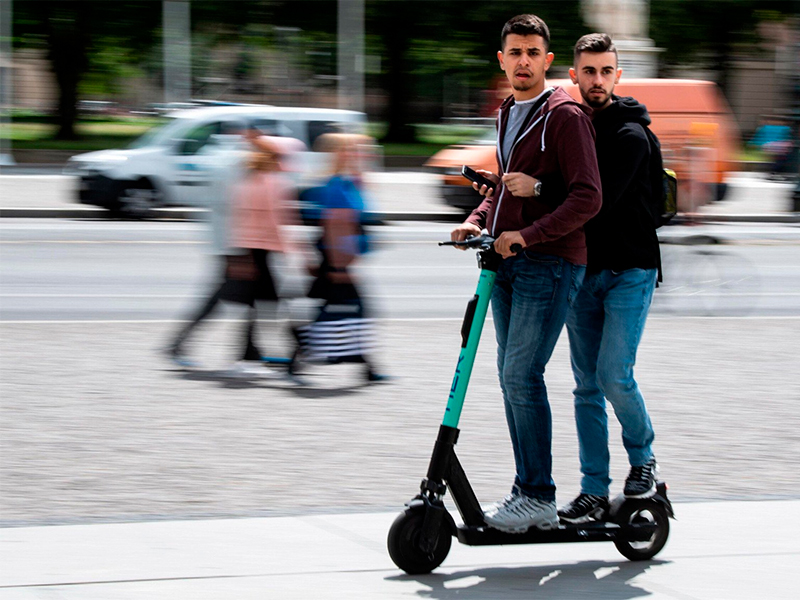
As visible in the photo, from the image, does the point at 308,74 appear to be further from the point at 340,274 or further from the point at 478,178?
the point at 478,178

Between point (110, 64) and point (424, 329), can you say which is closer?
point (424, 329)

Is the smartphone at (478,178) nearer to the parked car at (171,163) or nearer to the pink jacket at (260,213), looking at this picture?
the pink jacket at (260,213)

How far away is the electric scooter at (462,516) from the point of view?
4031mm

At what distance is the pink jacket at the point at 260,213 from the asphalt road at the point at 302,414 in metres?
0.74

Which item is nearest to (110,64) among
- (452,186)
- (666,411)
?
(452,186)

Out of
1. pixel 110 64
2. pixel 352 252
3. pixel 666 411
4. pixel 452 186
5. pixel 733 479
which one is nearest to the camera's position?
pixel 733 479

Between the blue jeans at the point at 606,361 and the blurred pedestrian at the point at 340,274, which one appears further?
the blurred pedestrian at the point at 340,274

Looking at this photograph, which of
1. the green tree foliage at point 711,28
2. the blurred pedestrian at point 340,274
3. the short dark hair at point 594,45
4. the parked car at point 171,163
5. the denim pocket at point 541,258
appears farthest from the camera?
the green tree foliage at point 711,28

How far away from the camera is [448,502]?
5246 mm

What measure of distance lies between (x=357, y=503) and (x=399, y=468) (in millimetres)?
605

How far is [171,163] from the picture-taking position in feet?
64.0

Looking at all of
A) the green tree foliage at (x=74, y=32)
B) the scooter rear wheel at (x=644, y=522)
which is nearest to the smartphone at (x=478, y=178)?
the scooter rear wheel at (x=644, y=522)

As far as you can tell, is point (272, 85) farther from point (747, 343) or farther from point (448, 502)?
point (448, 502)

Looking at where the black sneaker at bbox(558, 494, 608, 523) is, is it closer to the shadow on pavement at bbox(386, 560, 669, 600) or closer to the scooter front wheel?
the shadow on pavement at bbox(386, 560, 669, 600)
